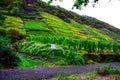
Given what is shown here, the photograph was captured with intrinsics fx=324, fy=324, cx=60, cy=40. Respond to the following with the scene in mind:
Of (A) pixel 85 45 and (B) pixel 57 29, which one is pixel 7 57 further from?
(B) pixel 57 29

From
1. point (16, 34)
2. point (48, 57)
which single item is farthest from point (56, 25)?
point (48, 57)

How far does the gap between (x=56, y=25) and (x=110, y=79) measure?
95017 mm

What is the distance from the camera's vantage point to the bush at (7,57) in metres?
30.2

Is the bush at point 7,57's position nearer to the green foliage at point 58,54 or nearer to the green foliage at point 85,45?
the green foliage at point 58,54

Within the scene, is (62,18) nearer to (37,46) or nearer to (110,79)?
(37,46)

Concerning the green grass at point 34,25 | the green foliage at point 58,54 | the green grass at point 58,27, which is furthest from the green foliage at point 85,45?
the green grass at point 58,27

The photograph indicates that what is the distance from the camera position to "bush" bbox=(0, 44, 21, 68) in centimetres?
3024

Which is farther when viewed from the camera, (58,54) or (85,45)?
(85,45)

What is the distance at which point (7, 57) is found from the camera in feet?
101

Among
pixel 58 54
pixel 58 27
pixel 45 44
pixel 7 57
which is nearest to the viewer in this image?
pixel 7 57

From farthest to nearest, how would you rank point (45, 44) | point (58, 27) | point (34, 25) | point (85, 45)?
point (58, 27), point (34, 25), point (85, 45), point (45, 44)

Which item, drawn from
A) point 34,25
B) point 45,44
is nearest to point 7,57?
point 45,44

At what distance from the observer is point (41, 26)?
107500mm

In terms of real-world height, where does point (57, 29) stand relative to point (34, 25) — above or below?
below
